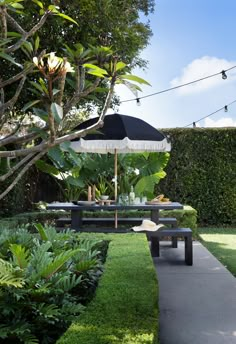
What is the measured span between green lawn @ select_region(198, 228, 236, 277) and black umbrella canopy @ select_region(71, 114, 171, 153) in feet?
7.25

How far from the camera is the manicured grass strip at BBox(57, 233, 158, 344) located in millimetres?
2309

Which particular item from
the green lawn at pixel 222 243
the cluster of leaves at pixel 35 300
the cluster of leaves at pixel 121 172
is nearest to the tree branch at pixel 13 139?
the cluster of leaves at pixel 35 300

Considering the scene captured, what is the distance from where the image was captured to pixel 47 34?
29.7ft

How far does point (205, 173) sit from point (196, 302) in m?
8.11

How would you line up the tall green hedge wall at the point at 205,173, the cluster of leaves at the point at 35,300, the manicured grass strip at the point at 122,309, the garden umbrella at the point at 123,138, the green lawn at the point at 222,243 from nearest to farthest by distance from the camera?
the manicured grass strip at the point at 122,309 < the cluster of leaves at the point at 35,300 < the green lawn at the point at 222,243 < the garden umbrella at the point at 123,138 < the tall green hedge wall at the point at 205,173

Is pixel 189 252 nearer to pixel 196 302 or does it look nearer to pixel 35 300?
pixel 196 302

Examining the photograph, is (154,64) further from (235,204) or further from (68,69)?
(68,69)

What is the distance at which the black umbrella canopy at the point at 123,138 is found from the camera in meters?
7.28

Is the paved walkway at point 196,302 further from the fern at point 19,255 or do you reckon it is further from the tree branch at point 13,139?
the tree branch at point 13,139

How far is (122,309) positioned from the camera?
2.82m

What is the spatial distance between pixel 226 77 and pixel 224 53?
3.25 feet

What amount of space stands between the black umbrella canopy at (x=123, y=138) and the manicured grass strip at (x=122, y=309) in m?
3.24

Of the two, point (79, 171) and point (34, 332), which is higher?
point (79, 171)

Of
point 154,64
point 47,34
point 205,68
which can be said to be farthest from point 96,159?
point 205,68
